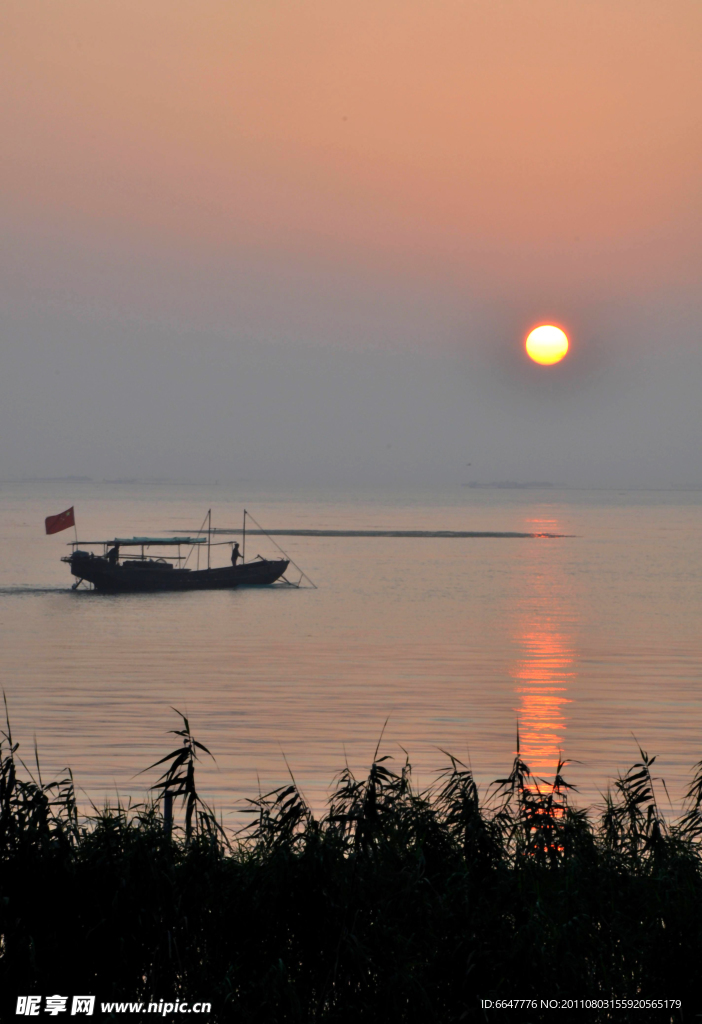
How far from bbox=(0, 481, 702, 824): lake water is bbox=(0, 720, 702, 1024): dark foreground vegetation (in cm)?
1104

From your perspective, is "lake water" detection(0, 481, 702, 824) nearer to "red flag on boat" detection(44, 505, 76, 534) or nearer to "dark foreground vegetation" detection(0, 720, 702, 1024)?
"red flag on boat" detection(44, 505, 76, 534)

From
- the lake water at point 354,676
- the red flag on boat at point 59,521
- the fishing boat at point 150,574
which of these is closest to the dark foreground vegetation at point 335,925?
the lake water at point 354,676

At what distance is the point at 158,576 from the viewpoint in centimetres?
9500

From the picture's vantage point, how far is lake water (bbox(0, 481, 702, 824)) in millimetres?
33156

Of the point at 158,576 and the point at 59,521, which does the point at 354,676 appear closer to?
the point at 59,521

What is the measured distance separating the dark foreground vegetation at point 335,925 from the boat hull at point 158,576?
261 feet

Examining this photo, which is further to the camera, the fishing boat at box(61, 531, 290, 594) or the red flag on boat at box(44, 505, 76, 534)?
the fishing boat at box(61, 531, 290, 594)

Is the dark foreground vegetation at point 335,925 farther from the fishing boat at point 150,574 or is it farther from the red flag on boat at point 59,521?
the fishing boat at point 150,574

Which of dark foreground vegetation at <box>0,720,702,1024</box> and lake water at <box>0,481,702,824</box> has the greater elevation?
lake water at <box>0,481,702,824</box>

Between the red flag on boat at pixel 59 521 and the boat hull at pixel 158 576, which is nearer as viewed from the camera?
the red flag on boat at pixel 59 521

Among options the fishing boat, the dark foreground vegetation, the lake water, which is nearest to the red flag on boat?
the lake water

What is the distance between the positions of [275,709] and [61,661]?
66.4 ft

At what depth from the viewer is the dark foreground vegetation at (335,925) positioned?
11906mm

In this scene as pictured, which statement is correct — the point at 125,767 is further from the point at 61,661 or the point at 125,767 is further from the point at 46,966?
the point at 61,661
